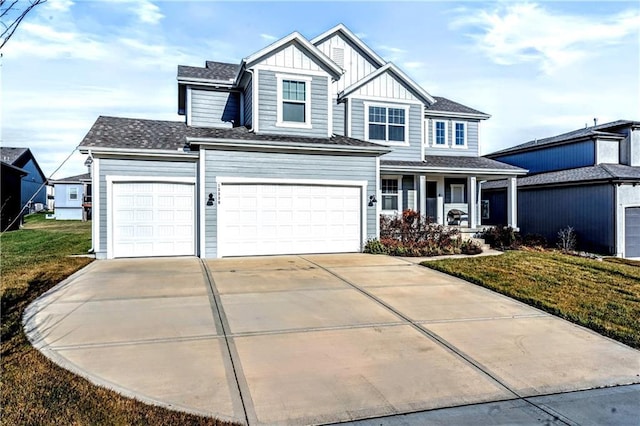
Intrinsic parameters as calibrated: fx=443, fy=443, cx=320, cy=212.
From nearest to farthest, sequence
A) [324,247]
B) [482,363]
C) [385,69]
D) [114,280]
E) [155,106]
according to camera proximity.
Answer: [482,363]
[114,280]
[324,247]
[385,69]
[155,106]

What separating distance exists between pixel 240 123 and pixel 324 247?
6.32m

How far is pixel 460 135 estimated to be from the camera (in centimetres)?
2136

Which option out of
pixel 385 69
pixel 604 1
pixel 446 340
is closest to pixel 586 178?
pixel 385 69

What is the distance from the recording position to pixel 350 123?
715 inches

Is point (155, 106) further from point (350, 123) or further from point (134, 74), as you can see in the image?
point (350, 123)

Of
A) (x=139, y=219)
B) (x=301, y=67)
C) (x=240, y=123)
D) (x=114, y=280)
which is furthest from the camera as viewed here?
(x=240, y=123)

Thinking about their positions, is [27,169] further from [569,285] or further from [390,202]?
[569,285]

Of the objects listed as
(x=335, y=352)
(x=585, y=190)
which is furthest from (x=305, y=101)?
(x=585, y=190)

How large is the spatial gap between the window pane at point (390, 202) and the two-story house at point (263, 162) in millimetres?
88

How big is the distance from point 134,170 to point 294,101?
574cm

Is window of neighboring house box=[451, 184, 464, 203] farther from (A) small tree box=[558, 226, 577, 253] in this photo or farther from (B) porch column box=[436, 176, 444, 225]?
(A) small tree box=[558, 226, 577, 253]

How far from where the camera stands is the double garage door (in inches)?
512

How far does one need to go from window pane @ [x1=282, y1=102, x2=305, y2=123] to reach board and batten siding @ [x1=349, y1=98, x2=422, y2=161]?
3.53 meters

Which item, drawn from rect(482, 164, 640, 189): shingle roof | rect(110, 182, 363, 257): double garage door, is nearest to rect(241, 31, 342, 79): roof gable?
A: rect(110, 182, 363, 257): double garage door
